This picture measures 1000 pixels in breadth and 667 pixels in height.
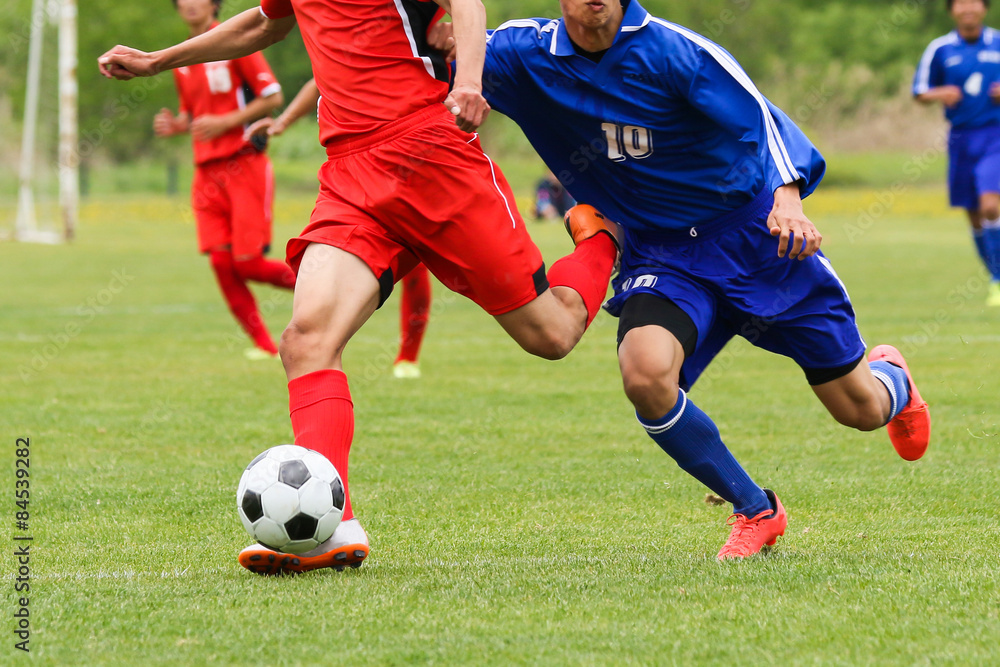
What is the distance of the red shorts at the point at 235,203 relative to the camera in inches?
343

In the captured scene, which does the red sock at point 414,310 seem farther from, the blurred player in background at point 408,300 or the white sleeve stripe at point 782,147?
the white sleeve stripe at point 782,147

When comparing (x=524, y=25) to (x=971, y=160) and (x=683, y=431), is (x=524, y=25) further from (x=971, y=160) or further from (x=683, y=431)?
(x=971, y=160)

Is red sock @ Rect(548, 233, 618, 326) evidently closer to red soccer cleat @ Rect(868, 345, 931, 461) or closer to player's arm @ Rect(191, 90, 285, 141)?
red soccer cleat @ Rect(868, 345, 931, 461)

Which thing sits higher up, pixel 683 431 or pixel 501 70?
pixel 501 70

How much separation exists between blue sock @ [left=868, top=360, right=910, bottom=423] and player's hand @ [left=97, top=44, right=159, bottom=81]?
2.73 m

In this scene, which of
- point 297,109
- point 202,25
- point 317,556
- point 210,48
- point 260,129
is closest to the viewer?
point 317,556

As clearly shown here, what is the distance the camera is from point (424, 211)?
3.73 m

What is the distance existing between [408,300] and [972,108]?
21.0 ft

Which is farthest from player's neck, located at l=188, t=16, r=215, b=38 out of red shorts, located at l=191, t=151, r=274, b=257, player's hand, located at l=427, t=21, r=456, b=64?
player's hand, located at l=427, t=21, r=456, b=64

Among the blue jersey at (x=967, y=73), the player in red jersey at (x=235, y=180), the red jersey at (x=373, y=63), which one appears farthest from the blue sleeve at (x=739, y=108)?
the blue jersey at (x=967, y=73)

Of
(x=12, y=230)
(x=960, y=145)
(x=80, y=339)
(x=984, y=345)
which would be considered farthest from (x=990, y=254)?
(x=12, y=230)

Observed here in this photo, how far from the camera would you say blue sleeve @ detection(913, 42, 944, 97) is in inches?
455

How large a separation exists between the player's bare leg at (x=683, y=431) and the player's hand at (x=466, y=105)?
31.5 inches

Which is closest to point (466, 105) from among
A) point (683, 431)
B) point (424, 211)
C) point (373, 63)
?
point (424, 211)
